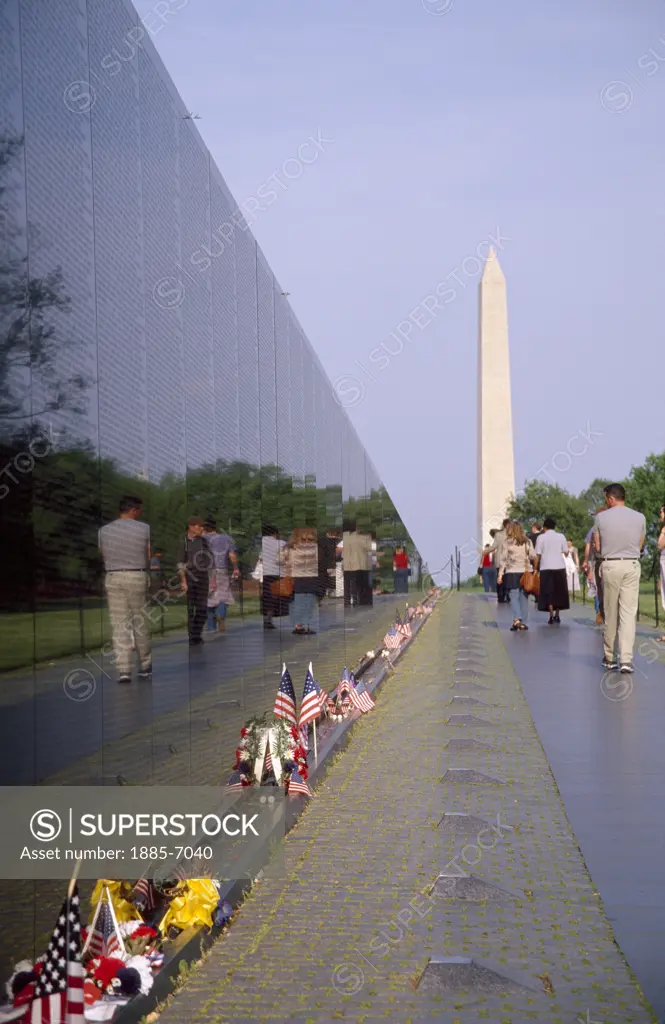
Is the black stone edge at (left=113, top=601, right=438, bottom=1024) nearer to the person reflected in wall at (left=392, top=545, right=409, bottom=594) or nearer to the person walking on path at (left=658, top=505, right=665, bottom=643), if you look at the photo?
the person walking on path at (left=658, top=505, right=665, bottom=643)

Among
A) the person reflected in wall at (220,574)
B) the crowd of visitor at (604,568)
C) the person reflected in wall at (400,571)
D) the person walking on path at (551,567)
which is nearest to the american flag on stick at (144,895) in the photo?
the person reflected in wall at (220,574)

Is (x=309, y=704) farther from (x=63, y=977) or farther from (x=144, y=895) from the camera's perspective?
(x=63, y=977)

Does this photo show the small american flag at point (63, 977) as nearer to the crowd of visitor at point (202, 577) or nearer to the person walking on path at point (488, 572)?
the crowd of visitor at point (202, 577)

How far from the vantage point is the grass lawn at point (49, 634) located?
429 centimetres

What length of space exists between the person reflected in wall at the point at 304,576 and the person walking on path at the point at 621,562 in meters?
3.79

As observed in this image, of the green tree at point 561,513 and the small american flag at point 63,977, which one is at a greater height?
the green tree at point 561,513

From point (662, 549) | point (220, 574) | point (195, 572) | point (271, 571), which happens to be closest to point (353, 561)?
point (662, 549)

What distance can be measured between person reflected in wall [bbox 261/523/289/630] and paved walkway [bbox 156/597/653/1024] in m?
1.15

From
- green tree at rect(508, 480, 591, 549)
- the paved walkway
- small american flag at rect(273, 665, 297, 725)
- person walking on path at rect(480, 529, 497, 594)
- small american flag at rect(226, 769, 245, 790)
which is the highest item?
green tree at rect(508, 480, 591, 549)

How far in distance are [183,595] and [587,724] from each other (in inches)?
218

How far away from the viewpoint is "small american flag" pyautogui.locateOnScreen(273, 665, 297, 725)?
8.91m

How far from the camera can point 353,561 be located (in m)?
17.4

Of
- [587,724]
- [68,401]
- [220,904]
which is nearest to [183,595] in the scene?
[220,904]

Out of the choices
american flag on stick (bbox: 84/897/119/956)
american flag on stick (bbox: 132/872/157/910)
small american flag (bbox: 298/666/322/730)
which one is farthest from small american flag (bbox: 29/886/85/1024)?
small american flag (bbox: 298/666/322/730)
